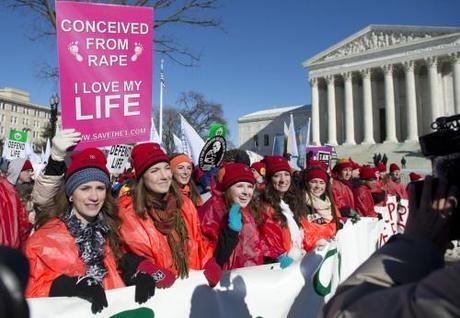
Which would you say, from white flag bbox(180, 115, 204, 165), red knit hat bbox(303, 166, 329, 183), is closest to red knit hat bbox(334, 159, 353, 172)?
white flag bbox(180, 115, 204, 165)

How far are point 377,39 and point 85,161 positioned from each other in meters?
51.0

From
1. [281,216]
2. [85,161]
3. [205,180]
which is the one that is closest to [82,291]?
[85,161]

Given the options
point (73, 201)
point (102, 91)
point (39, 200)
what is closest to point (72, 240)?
point (73, 201)

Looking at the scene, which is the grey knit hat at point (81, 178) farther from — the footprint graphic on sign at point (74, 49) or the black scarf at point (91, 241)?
the footprint graphic on sign at point (74, 49)

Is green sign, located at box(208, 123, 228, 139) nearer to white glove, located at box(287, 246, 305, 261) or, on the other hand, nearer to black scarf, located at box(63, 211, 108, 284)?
white glove, located at box(287, 246, 305, 261)

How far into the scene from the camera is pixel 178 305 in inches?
99.6

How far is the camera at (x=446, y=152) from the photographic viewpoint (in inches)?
42.0

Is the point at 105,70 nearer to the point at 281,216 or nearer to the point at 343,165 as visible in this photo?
the point at 281,216

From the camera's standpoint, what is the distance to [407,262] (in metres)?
1.07

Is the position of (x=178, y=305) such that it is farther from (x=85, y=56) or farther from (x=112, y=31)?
(x=112, y=31)

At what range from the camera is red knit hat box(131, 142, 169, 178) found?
3141mm

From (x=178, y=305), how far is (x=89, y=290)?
59cm

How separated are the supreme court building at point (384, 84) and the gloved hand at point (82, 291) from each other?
4569cm

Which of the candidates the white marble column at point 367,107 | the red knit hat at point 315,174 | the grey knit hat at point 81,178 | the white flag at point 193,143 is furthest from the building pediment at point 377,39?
the grey knit hat at point 81,178
